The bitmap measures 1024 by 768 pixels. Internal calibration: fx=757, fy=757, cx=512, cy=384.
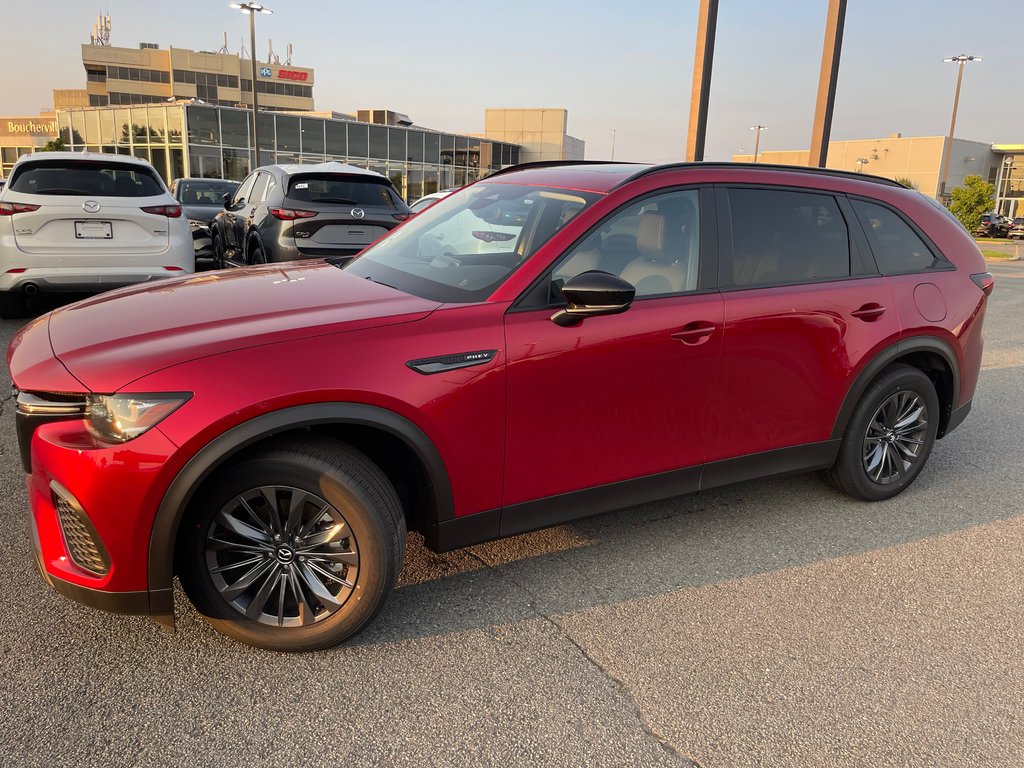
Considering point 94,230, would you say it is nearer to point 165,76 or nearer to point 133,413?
point 133,413

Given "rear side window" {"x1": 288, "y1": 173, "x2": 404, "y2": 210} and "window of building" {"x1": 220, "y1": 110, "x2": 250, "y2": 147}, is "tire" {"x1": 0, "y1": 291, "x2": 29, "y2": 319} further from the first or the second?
"window of building" {"x1": 220, "y1": 110, "x2": 250, "y2": 147}

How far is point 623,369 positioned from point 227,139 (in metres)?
37.4

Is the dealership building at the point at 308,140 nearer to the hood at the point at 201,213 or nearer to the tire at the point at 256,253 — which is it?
the hood at the point at 201,213

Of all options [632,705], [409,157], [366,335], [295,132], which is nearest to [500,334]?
[366,335]

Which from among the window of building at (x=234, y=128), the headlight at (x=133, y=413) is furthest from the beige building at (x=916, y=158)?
the headlight at (x=133, y=413)

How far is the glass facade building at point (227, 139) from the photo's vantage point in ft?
117

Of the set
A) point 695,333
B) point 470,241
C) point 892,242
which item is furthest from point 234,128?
point 695,333

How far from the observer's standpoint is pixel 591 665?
274 centimetres

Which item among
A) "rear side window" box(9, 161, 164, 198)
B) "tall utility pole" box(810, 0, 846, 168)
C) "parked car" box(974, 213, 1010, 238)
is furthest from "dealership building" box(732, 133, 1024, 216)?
"rear side window" box(9, 161, 164, 198)

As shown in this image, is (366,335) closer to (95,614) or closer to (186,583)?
(186,583)

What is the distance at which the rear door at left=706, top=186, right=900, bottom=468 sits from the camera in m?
3.53

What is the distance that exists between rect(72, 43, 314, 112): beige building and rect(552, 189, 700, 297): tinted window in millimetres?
92265

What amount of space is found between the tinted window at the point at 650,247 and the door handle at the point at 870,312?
3.42 ft

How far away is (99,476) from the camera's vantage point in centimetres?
238
